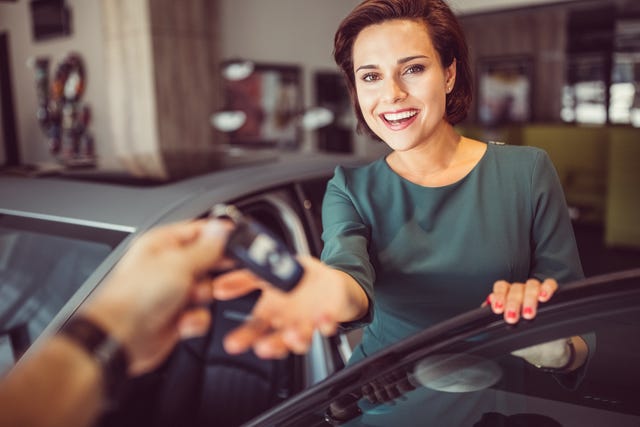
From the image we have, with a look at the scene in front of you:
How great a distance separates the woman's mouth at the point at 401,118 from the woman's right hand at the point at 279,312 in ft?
1.37

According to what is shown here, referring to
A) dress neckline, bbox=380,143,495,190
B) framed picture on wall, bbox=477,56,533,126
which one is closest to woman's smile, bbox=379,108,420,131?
dress neckline, bbox=380,143,495,190

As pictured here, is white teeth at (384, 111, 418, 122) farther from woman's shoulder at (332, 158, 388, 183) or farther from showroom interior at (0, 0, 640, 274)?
showroom interior at (0, 0, 640, 274)

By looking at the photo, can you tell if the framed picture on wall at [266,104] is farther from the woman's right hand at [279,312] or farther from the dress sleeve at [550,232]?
the woman's right hand at [279,312]

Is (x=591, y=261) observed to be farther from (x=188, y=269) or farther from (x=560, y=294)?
(x=188, y=269)

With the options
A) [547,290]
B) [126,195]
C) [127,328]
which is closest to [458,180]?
[547,290]

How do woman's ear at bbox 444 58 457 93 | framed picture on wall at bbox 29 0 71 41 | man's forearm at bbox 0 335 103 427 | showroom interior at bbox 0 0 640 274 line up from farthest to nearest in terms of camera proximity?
framed picture on wall at bbox 29 0 71 41
showroom interior at bbox 0 0 640 274
woman's ear at bbox 444 58 457 93
man's forearm at bbox 0 335 103 427

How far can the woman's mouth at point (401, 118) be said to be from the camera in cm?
100

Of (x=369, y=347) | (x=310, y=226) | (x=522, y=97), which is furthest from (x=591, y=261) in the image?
(x=522, y=97)

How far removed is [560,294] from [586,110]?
383 inches

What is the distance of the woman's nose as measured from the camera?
0.97m

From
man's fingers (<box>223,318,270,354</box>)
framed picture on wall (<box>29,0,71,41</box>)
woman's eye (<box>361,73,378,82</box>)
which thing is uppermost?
framed picture on wall (<box>29,0,71,41</box>)

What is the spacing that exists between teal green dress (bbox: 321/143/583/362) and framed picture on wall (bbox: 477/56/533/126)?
968cm

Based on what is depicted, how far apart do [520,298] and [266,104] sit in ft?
18.5

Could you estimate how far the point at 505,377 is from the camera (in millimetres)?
911
